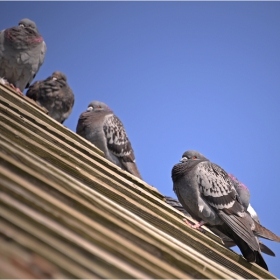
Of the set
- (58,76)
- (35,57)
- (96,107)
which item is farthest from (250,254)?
(58,76)

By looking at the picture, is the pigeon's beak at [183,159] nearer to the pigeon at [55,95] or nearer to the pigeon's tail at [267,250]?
the pigeon's tail at [267,250]

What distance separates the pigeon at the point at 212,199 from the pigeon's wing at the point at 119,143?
7.14 feet

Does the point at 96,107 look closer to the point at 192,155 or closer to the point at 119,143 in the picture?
the point at 119,143

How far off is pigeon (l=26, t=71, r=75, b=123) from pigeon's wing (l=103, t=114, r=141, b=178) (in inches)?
41.7

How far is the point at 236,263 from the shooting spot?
12.4 ft

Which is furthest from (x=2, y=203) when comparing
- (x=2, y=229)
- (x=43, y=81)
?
(x=43, y=81)

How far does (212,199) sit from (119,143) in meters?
2.92

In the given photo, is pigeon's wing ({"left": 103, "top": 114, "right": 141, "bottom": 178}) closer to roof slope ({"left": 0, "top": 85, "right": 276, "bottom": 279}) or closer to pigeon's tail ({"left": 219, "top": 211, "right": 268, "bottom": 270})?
pigeon's tail ({"left": 219, "top": 211, "right": 268, "bottom": 270})

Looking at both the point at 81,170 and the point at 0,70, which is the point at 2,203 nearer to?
the point at 81,170

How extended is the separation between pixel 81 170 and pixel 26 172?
1.23 m

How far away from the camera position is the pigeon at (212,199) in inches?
225

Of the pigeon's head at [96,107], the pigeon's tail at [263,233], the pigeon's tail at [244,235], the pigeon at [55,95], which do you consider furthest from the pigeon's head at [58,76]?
the pigeon's tail at [263,233]

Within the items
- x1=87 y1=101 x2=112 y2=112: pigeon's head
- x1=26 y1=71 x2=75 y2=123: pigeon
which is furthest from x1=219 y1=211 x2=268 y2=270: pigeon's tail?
x1=26 y1=71 x2=75 y2=123: pigeon

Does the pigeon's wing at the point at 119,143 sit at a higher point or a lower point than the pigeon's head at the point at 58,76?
lower
